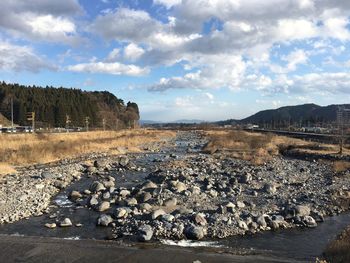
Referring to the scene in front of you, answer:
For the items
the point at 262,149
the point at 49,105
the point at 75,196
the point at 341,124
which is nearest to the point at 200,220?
the point at 75,196

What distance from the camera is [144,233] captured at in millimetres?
15578

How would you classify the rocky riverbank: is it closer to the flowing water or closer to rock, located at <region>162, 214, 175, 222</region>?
rock, located at <region>162, 214, 175, 222</region>

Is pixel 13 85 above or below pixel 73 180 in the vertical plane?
above

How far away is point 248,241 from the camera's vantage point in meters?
15.7

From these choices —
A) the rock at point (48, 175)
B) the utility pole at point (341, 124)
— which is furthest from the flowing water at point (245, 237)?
the utility pole at point (341, 124)

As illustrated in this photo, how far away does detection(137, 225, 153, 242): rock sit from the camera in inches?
607

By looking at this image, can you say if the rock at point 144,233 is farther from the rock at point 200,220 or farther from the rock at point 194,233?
the rock at point 200,220

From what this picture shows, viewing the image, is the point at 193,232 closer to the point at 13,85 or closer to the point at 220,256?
the point at 220,256

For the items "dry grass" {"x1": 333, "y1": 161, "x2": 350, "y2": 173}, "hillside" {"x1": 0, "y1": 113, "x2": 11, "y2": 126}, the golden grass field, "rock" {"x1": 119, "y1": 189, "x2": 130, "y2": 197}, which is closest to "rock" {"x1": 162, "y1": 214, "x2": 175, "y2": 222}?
"rock" {"x1": 119, "y1": 189, "x2": 130, "y2": 197}

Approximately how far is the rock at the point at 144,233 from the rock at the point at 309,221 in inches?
276

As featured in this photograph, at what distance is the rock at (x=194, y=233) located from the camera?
1568 cm

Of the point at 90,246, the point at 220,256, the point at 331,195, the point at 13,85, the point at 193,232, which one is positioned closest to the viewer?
the point at 220,256

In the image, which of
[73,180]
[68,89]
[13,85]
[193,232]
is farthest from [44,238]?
[68,89]

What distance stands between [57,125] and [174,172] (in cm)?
10004
